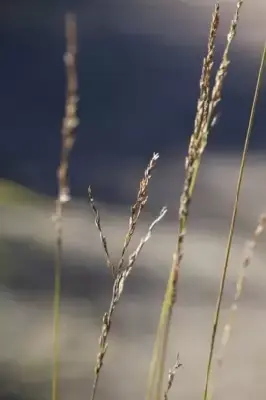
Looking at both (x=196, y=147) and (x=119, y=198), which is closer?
(x=196, y=147)

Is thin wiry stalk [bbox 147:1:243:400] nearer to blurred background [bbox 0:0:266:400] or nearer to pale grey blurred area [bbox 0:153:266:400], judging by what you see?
blurred background [bbox 0:0:266:400]

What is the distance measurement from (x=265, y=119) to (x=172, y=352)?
321 centimetres

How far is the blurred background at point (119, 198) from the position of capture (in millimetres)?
2938

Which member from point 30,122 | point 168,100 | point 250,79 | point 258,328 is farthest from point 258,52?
point 258,328

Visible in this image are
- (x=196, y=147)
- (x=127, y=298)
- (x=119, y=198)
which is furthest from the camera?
(x=119, y=198)

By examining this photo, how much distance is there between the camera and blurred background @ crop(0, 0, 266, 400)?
294 centimetres

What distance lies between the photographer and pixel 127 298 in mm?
3432

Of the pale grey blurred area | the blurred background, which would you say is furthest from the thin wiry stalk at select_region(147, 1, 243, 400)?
the pale grey blurred area

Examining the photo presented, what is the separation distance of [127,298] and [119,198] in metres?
1.05

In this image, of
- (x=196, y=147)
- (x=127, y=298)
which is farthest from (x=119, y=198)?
(x=196, y=147)

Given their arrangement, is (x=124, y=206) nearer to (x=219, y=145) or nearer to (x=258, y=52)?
(x=219, y=145)

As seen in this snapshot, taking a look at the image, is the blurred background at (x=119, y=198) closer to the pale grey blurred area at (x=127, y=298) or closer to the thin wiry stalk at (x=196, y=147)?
the pale grey blurred area at (x=127, y=298)

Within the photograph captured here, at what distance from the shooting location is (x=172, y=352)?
9.99ft

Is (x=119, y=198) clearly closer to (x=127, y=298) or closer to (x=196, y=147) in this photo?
(x=127, y=298)
